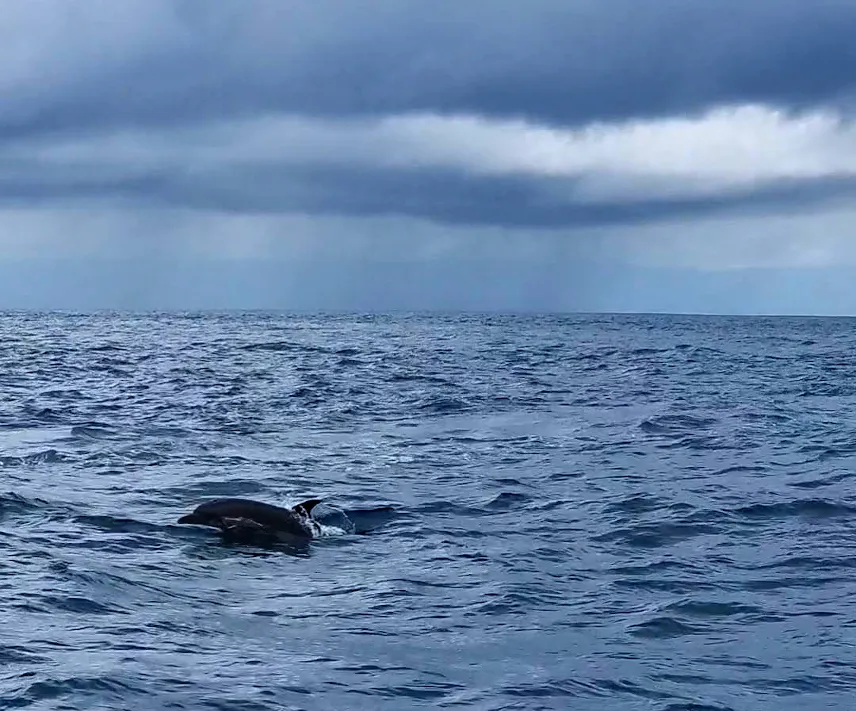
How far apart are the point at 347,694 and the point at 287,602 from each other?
2.52m

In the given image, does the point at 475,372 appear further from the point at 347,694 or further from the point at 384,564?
A: the point at 347,694

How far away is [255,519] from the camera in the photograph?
44.9ft

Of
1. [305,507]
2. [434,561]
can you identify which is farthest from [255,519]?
[434,561]

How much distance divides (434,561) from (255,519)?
2326 millimetres

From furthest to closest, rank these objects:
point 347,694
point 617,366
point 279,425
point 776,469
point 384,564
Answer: point 617,366, point 279,425, point 776,469, point 384,564, point 347,694

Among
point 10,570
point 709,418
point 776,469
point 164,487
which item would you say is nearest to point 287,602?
point 10,570

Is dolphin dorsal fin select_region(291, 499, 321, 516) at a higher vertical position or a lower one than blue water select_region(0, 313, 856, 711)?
higher

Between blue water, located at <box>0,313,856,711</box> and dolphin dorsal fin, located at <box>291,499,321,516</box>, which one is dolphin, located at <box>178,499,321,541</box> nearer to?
dolphin dorsal fin, located at <box>291,499,321,516</box>

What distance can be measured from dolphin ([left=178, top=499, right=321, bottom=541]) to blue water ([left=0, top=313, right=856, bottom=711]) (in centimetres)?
28

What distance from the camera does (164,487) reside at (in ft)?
55.7

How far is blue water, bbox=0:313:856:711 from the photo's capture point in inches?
340

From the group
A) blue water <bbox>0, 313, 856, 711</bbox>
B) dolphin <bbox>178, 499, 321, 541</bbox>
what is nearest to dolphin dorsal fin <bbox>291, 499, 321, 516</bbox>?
dolphin <bbox>178, 499, 321, 541</bbox>

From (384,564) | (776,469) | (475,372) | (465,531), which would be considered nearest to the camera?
(384,564)

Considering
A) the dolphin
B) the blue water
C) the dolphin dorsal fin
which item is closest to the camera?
the blue water
